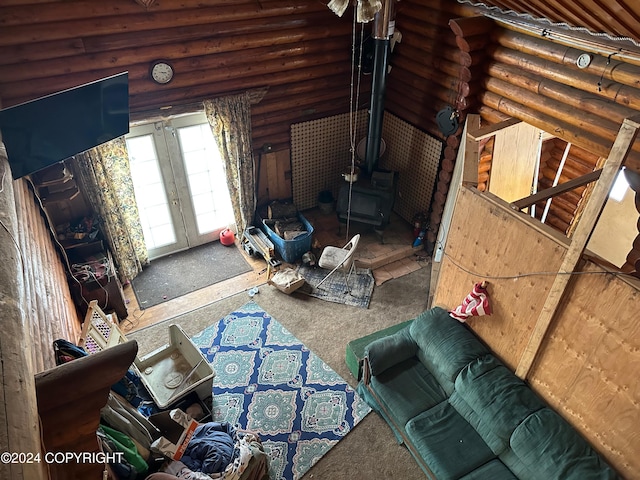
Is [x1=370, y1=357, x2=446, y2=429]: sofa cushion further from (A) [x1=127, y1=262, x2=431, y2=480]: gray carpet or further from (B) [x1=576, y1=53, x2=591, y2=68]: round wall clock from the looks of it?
(B) [x1=576, y1=53, x2=591, y2=68]: round wall clock

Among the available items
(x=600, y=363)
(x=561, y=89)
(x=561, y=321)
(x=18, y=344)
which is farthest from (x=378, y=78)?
(x=18, y=344)

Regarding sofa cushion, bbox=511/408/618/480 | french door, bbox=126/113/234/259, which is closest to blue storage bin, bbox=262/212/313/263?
french door, bbox=126/113/234/259

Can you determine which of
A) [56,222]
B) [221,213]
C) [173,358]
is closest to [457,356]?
[173,358]

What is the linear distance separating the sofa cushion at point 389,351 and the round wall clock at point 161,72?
3.86 meters

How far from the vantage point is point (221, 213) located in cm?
671

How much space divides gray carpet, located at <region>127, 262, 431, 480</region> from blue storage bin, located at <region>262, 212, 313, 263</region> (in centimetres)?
59

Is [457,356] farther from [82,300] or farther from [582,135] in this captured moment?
[82,300]

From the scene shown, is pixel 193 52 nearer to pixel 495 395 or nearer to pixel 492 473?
pixel 495 395

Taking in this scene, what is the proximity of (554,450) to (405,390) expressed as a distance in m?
1.29

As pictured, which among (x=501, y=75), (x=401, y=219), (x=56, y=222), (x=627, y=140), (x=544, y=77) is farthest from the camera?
(x=401, y=219)

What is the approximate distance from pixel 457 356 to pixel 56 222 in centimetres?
481

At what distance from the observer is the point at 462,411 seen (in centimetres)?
390

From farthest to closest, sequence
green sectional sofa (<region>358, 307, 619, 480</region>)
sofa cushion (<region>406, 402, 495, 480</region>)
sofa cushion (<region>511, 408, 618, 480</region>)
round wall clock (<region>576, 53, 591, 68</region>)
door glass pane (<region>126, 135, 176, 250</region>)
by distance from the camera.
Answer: door glass pane (<region>126, 135, 176, 250</region>), round wall clock (<region>576, 53, 591, 68</region>), sofa cushion (<region>406, 402, 495, 480</region>), green sectional sofa (<region>358, 307, 619, 480</region>), sofa cushion (<region>511, 408, 618, 480</region>)

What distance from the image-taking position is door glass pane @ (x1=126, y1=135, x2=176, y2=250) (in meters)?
5.61
